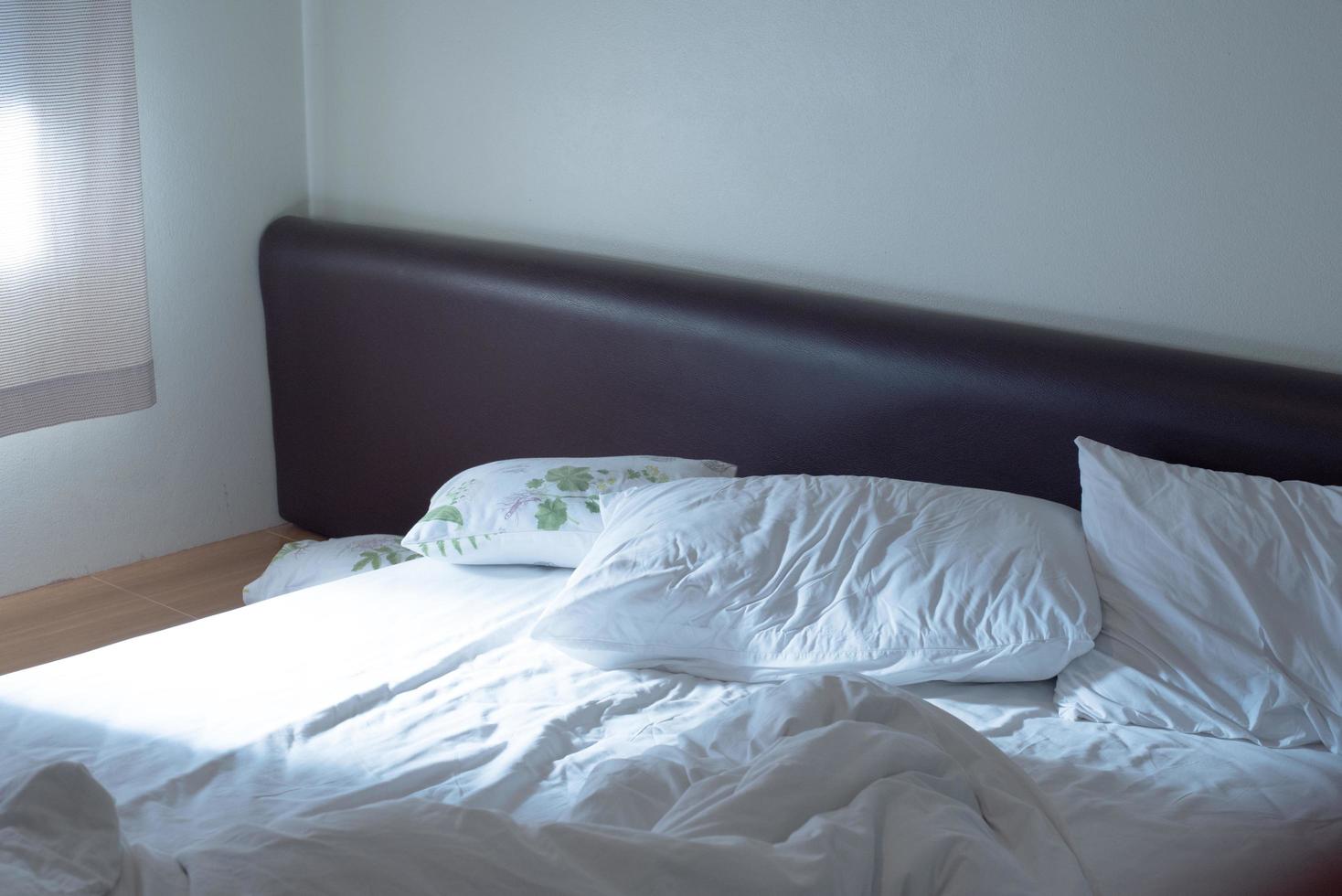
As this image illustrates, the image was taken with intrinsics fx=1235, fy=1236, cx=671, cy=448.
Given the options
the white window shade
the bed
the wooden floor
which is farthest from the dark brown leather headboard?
the white window shade

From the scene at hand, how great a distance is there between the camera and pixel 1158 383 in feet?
6.11

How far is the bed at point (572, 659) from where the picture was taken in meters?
1.27

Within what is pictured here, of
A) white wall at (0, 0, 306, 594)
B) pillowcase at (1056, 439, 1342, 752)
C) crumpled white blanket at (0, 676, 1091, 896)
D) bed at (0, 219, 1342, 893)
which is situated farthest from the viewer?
white wall at (0, 0, 306, 594)

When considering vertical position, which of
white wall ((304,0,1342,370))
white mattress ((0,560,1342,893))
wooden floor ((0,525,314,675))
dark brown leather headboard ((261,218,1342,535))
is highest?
white wall ((304,0,1342,370))

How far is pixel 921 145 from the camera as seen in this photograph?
2.22 m

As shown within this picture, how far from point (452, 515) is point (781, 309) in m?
0.70

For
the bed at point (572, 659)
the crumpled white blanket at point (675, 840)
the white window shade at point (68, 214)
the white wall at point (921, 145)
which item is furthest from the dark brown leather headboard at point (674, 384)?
the crumpled white blanket at point (675, 840)

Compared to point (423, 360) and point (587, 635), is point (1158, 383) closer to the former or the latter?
point (587, 635)

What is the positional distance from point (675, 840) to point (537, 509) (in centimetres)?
108

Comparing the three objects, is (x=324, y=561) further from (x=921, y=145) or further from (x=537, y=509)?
(x=921, y=145)

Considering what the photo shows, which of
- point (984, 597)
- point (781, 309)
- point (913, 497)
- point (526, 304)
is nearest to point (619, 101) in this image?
point (526, 304)

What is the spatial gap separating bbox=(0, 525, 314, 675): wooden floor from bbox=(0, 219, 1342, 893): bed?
1.77 ft

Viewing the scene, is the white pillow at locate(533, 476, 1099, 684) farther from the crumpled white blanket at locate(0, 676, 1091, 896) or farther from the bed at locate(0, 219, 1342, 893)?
the crumpled white blanket at locate(0, 676, 1091, 896)

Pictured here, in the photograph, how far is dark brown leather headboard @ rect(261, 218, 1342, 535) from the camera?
187 centimetres
